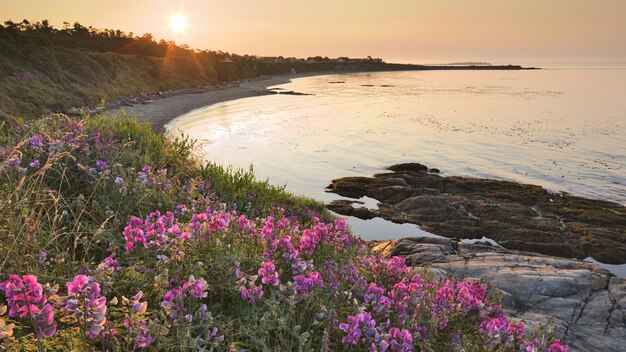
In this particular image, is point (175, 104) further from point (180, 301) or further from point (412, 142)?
point (180, 301)

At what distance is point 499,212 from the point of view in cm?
1581

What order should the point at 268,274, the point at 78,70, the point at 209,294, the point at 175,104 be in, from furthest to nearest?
the point at 175,104
the point at 78,70
the point at 209,294
the point at 268,274

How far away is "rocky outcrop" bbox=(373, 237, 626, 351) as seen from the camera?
21.4ft

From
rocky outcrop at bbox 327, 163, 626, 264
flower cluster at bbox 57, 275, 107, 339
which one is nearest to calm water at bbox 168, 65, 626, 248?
rocky outcrop at bbox 327, 163, 626, 264

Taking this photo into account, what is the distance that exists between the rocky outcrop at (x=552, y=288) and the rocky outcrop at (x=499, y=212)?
3.62 metres

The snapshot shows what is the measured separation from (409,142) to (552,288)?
23.3m

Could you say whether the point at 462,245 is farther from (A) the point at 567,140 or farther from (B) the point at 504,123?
(B) the point at 504,123

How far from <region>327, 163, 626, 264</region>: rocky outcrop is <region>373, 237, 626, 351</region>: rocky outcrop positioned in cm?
362

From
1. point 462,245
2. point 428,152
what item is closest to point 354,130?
point 428,152

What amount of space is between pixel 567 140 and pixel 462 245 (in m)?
25.8

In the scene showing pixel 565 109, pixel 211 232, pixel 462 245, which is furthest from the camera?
pixel 565 109

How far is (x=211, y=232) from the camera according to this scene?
4.66 metres

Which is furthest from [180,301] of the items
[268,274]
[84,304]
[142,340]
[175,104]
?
[175,104]

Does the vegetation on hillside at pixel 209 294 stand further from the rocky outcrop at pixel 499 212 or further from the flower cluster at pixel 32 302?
the rocky outcrop at pixel 499 212
